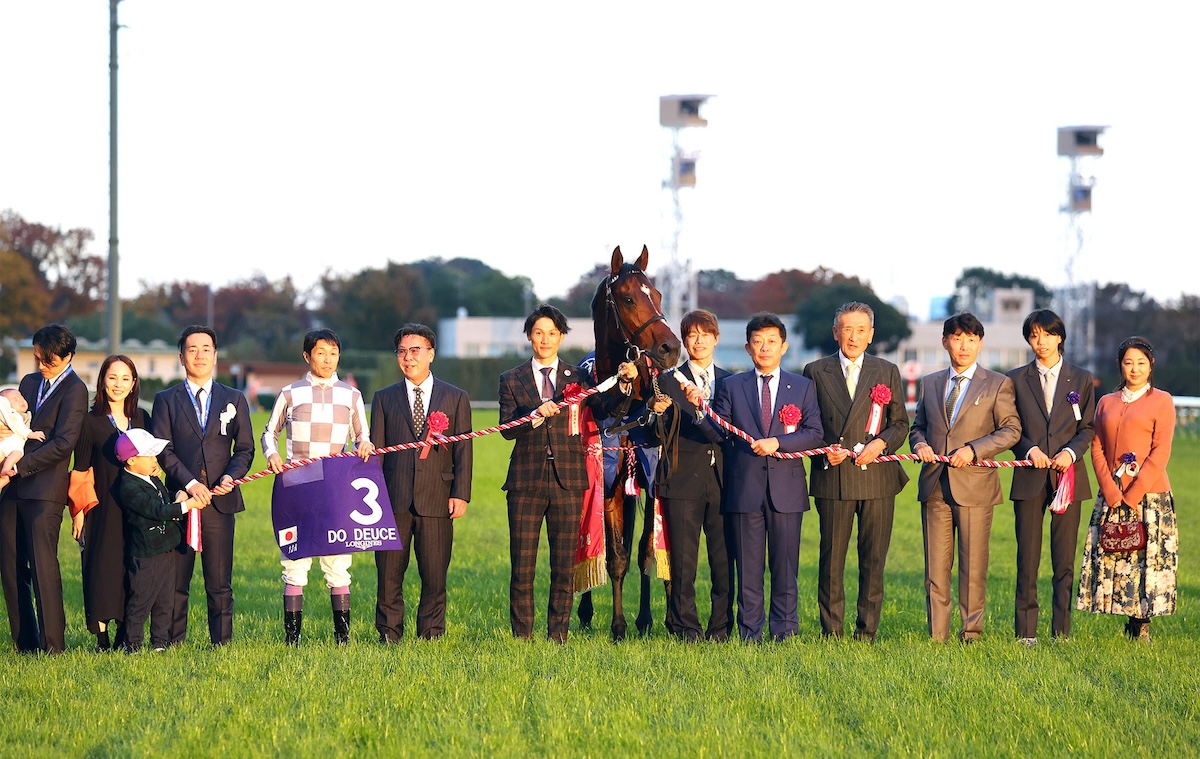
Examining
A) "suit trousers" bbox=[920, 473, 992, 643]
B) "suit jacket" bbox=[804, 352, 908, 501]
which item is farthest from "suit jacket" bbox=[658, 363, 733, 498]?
"suit trousers" bbox=[920, 473, 992, 643]

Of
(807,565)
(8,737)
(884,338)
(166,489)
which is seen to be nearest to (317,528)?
(166,489)

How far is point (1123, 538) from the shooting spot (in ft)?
22.5

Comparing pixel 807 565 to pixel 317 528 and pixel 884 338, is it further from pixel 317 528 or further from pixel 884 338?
pixel 884 338

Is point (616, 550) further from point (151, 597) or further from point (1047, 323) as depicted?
point (1047, 323)

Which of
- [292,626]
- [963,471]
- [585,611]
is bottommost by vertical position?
[585,611]

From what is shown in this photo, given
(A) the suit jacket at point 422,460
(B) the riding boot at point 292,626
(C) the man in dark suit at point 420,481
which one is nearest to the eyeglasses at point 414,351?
(C) the man in dark suit at point 420,481

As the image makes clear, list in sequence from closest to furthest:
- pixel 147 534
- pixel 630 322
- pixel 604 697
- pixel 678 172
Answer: pixel 604 697, pixel 630 322, pixel 147 534, pixel 678 172

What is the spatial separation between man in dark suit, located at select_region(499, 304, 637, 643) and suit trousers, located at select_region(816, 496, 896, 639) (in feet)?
4.74

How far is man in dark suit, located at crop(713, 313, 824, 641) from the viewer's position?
6781 millimetres

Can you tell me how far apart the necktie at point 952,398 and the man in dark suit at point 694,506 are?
4.40ft

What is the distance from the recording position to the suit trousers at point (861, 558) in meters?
6.85

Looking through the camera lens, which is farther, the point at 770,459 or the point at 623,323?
the point at 770,459

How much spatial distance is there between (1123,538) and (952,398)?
48.7 inches

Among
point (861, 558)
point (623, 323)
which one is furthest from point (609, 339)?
point (861, 558)
